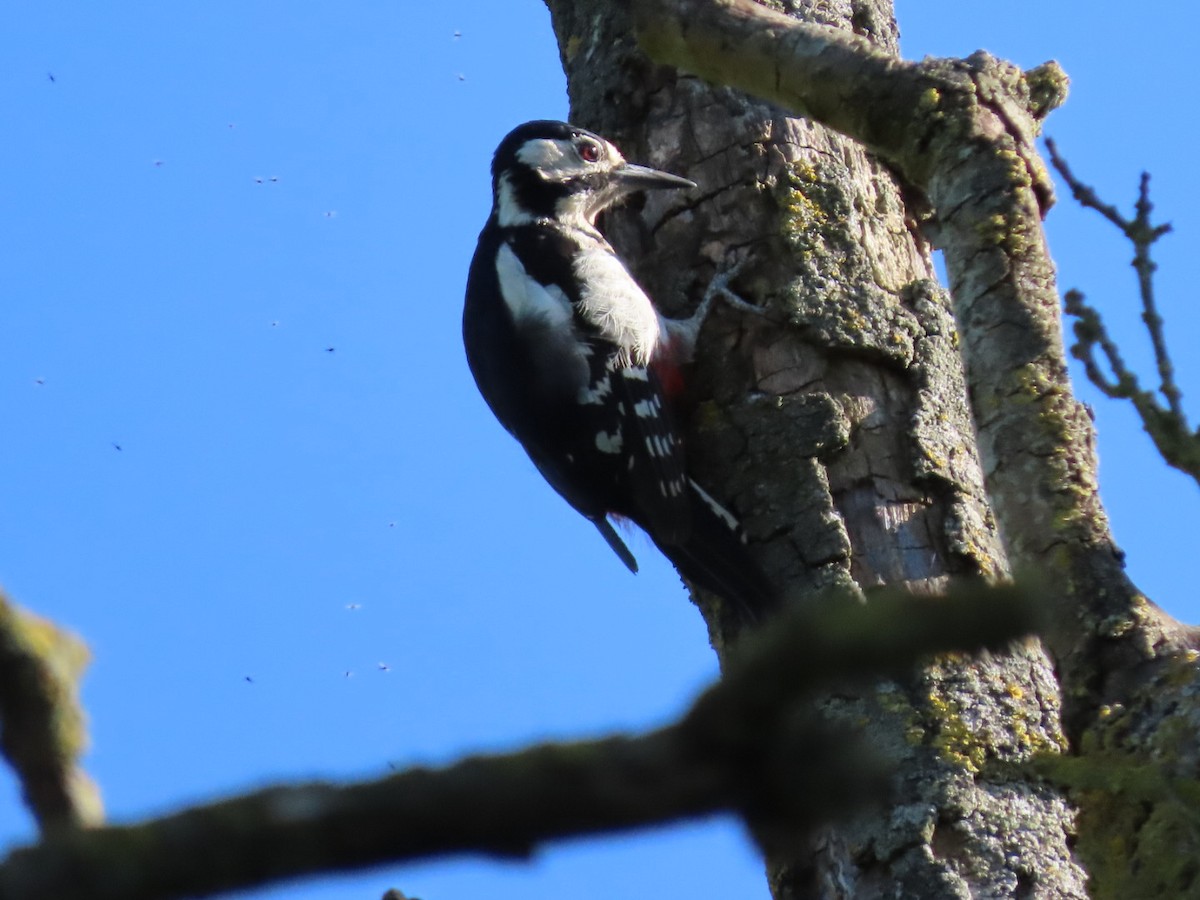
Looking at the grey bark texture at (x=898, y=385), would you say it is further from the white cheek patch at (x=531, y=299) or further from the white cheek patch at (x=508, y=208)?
the white cheek patch at (x=508, y=208)

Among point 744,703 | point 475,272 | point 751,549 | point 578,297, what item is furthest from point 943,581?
point 744,703

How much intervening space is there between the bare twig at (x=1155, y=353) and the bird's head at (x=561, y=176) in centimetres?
158

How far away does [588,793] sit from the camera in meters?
0.65

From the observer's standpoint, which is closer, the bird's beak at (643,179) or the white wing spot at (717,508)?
the white wing spot at (717,508)

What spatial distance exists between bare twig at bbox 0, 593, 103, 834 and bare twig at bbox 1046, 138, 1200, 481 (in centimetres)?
119

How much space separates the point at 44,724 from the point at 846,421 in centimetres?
224

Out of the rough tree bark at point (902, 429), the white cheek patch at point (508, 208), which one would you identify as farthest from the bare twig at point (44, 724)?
the white cheek patch at point (508, 208)

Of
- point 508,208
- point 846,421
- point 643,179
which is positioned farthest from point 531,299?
point 846,421

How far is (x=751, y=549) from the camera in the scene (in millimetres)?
2818

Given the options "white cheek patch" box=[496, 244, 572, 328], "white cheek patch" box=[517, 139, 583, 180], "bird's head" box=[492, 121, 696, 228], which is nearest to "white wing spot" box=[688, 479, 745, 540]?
"bird's head" box=[492, 121, 696, 228]

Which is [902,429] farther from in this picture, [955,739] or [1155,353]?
[1155,353]

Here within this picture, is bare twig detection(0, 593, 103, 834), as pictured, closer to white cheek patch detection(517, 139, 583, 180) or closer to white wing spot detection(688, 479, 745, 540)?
white wing spot detection(688, 479, 745, 540)

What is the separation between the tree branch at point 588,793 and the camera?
634mm

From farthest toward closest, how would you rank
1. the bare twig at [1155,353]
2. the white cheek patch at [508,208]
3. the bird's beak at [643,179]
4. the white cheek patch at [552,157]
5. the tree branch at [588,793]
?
the white cheek patch at [508,208] → the white cheek patch at [552,157] → the bird's beak at [643,179] → the bare twig at [1155,353] → the tree branch at [588,793]
